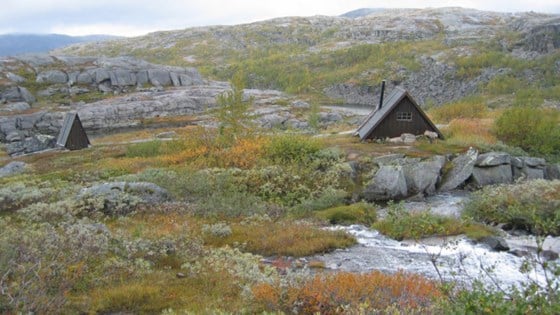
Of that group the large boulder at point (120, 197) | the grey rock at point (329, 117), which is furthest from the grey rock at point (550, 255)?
the grey rock at point (329, 117)

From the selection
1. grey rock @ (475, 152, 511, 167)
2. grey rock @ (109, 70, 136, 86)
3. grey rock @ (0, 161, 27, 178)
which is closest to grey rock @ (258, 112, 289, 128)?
grey rock @ (0, 161, 27, 178)

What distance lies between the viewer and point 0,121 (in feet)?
265

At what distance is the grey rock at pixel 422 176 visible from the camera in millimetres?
28047

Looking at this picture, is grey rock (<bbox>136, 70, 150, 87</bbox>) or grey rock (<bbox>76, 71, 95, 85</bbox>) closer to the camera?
grey rock (<bbox>76, 71, 95, 85</bbox>)

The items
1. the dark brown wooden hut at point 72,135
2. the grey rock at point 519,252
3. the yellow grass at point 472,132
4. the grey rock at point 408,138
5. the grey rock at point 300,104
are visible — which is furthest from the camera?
the grey rock at point 300,104

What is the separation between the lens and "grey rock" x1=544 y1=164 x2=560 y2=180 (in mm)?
29719

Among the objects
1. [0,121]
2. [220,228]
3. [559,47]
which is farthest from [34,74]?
[559,47]

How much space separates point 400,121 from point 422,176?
10065mm

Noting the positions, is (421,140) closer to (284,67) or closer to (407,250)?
(407,250)

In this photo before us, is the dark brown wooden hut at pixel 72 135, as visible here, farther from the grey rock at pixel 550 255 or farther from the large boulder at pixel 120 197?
the grey rock at pixel 550 255

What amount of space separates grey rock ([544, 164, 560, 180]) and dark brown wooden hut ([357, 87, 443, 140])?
9055mm

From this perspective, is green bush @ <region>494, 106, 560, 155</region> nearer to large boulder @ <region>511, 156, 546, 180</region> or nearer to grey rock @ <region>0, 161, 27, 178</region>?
large boulder @ <region>511, 156, 546, 180</region>

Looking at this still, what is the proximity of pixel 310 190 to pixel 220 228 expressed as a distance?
10395 millimetres

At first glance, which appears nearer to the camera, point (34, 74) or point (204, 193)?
point (204, 193)
